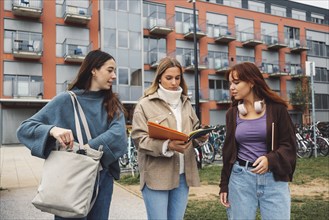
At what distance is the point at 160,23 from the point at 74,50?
761cm

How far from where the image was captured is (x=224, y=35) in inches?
1204

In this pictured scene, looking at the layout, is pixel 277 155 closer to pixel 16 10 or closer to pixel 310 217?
pixel 310 217

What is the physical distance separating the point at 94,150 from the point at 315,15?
150 ft

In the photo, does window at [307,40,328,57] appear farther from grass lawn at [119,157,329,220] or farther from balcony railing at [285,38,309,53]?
grass lawn at [119,157,329,220]

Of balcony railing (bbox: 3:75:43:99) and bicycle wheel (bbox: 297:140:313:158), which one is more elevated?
balcony railing (bbox: 3:75:43:99)

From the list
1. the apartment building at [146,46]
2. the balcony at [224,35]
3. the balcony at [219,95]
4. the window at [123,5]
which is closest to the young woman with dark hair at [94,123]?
the apartment building at [146,46]

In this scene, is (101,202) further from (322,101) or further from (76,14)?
(322,101)

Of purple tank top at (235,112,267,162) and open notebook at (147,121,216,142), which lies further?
purple tank top at (235,112,267,162)

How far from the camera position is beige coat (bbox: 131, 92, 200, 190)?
2361 millimetres

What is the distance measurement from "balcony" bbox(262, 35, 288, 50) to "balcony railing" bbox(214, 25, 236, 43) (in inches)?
169

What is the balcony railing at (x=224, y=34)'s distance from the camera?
1204 inches

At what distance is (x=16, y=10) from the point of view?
75.8 feet

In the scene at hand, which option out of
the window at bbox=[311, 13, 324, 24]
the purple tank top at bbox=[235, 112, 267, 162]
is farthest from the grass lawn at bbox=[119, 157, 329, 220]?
the window at bbox=[311, 13, 324, 24]

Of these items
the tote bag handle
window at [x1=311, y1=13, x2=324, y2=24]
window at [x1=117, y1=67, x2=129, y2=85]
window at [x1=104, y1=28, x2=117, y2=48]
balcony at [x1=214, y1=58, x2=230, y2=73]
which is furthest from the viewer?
window at [x1=311, y1=13, x2=324, y2=24]
